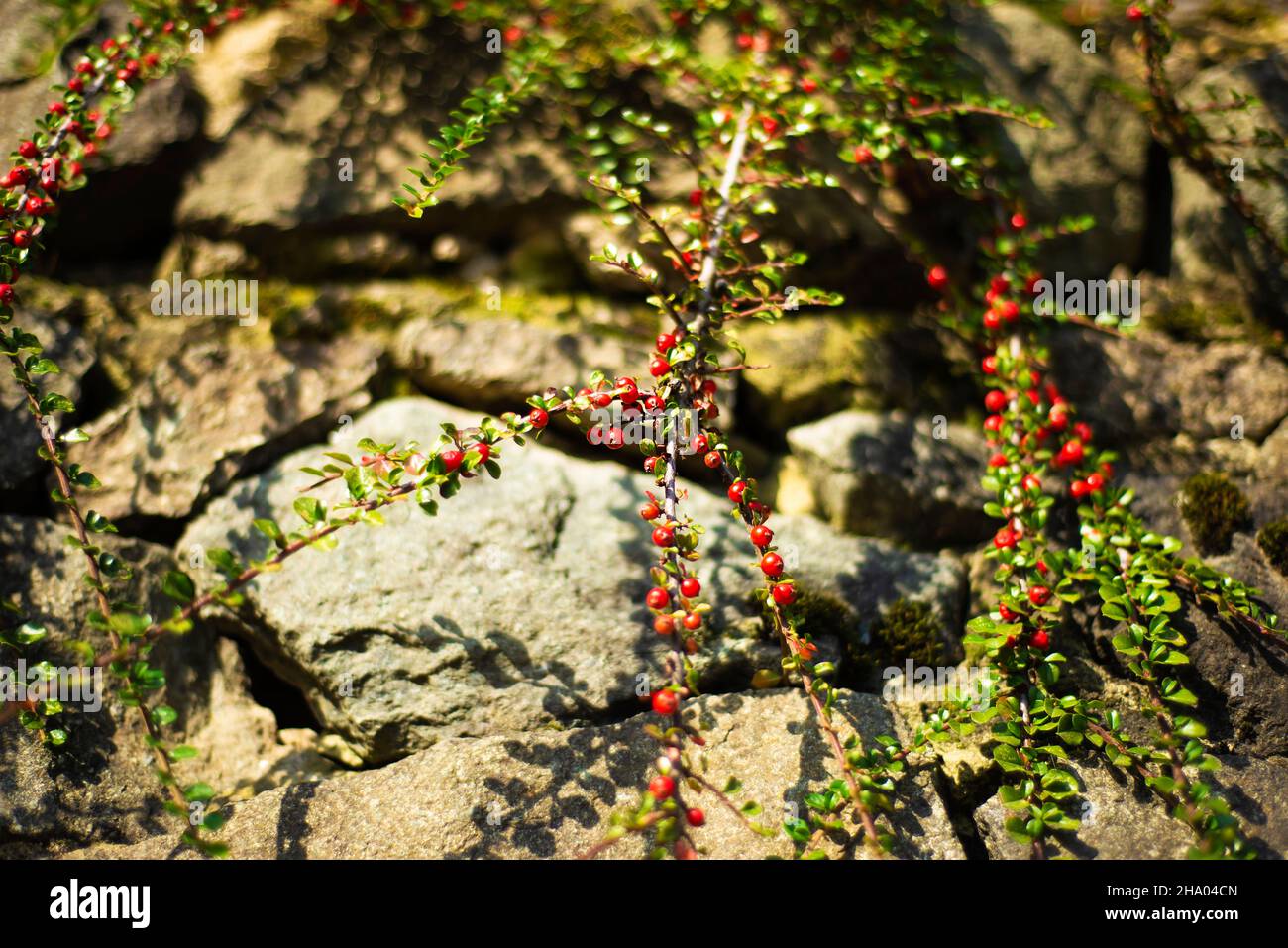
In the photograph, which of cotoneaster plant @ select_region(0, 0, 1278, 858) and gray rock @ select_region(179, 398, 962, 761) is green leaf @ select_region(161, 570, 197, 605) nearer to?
cotoneaster plant @ select_region(0, 0, 1278, 858)

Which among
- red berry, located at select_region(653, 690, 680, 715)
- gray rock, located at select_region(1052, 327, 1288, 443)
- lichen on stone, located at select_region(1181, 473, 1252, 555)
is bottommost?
red berry, located at select_region(653, 690, 680, 715)

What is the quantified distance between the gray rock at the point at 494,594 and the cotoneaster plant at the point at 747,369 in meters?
0.14

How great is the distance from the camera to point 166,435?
3.47 metres

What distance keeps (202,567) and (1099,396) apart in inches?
157

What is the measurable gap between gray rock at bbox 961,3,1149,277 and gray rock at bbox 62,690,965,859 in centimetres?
298

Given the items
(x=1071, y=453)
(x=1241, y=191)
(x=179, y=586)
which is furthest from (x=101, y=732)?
(x=1241, y=191)

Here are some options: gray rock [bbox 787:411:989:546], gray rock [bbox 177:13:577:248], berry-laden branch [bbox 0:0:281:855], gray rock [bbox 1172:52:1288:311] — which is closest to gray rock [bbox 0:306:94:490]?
berry-laden branch [bbox 0:0:281:855]

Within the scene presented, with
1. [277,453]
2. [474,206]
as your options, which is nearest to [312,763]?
[277,453]

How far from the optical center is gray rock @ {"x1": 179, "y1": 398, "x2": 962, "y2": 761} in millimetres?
2977

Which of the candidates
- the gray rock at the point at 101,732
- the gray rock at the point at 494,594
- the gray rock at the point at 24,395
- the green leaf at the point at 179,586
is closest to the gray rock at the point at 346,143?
the gray rock at the point at 24,395

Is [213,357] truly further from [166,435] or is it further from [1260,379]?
[1260,379]

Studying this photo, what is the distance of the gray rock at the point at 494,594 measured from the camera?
2.98 meters

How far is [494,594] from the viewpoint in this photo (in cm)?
314
